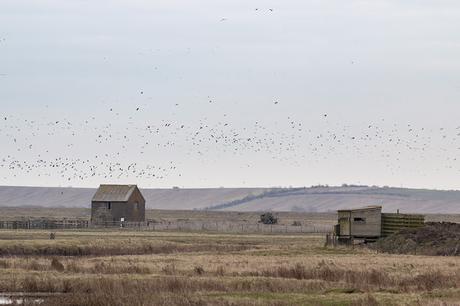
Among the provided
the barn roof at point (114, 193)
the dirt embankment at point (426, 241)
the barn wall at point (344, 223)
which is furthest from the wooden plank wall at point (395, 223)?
the barn roof at point (114, 193)

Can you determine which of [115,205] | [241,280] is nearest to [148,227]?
[115,205]

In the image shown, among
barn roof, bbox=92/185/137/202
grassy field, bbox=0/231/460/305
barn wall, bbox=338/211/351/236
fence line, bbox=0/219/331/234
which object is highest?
barn roof, bbox=92/185/137/202

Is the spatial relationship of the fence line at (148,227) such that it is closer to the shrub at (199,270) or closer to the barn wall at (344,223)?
the barn wall at (344,223)

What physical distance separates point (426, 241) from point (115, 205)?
7286cm

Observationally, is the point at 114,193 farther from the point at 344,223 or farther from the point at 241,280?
the point at 241,280

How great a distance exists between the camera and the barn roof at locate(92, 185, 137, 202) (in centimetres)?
14925

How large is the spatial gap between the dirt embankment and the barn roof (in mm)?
67216

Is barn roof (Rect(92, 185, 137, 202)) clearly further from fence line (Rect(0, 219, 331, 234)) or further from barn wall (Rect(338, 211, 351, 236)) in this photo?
barn wall (Rect(338, 211, 351, 236))

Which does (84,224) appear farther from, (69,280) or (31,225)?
(69,280)

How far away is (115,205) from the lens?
149375 millimetres

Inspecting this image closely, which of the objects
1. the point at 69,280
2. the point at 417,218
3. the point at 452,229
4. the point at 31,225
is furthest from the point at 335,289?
the point at 31,225

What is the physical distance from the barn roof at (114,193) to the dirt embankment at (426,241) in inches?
2646

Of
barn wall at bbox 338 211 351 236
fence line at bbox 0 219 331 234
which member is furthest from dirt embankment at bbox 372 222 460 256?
fence line at bbox 0 219 331 234

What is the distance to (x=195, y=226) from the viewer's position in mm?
146875
